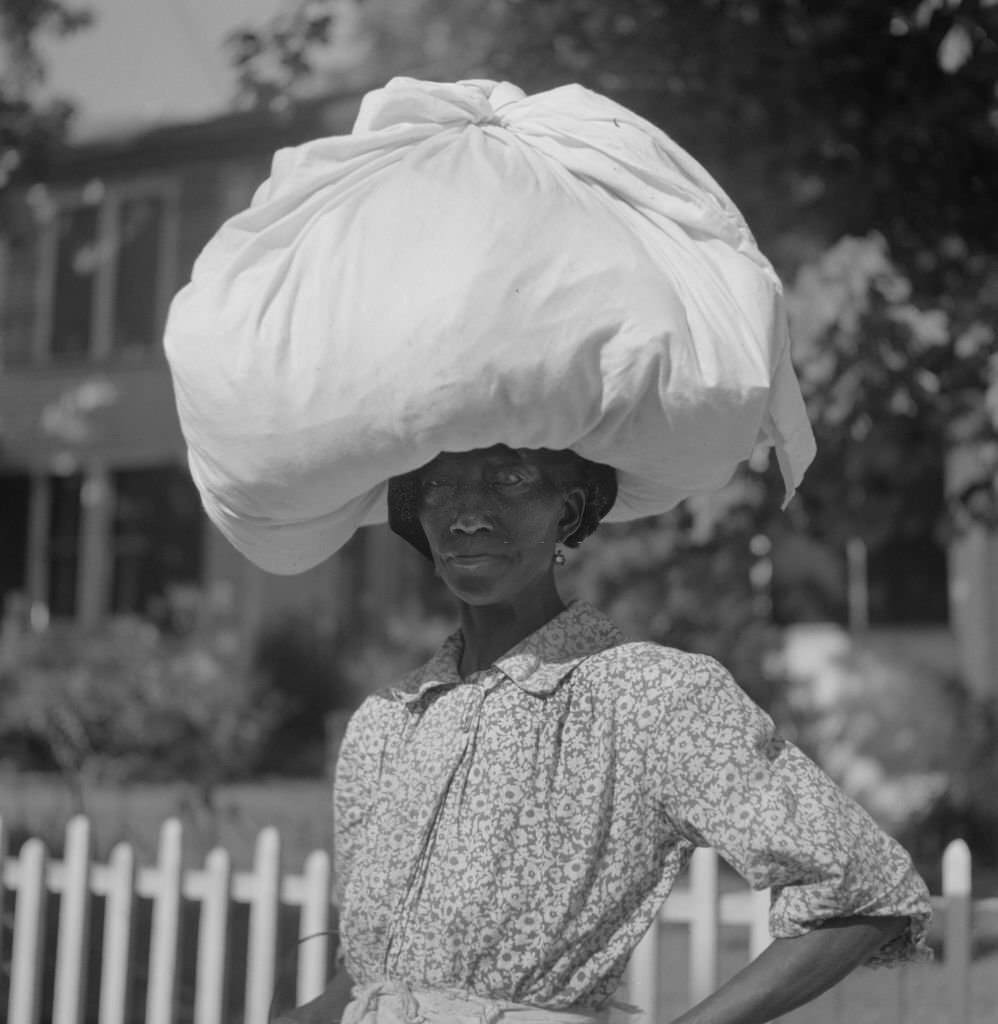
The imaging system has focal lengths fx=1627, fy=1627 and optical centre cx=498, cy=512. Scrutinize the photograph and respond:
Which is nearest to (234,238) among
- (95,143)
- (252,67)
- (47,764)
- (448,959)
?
(448,959)

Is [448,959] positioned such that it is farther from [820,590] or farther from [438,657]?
[820,590]

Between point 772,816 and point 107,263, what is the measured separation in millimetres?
14973

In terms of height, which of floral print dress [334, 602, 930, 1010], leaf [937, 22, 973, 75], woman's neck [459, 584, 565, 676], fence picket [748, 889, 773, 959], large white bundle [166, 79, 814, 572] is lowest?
fence picket [748, 889, 773, 959]

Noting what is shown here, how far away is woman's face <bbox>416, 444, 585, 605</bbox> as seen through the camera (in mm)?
2051

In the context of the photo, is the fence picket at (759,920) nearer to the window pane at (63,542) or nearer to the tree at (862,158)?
the tree at (862,158)

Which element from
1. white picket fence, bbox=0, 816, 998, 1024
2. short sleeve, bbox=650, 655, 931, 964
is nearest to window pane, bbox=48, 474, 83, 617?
white picket fence, bbox=0, 816, 998, 1024

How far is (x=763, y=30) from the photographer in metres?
5.48

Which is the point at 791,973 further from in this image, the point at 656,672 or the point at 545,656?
the point at 545,656

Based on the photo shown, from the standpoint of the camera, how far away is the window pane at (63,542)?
53.0 ft

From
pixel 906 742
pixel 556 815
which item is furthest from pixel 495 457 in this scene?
pixel 906 742

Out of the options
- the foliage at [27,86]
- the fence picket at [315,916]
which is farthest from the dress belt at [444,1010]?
the foliage at [27,86]

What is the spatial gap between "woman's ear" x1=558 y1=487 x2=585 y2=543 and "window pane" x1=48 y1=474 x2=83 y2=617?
1450 cm

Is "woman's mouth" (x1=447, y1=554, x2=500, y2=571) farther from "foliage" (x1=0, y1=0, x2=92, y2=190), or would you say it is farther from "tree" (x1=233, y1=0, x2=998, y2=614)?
"foliage" (x1=0, y1=0, x2=92, y2=190)

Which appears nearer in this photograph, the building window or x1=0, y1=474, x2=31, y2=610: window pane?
the building window
